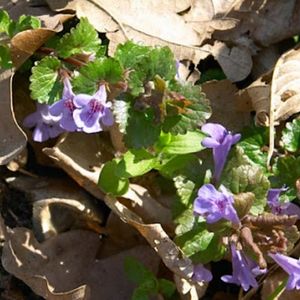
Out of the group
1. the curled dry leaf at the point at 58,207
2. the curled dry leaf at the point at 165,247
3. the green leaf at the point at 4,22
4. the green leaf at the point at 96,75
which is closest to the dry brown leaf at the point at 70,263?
the curled dry leaf at the point at 58,207

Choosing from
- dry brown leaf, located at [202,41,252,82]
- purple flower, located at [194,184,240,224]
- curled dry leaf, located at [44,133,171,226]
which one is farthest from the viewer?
dry brown leaf, located at [202,41,252,82]

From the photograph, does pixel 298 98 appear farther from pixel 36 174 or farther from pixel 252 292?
pixel 36 174

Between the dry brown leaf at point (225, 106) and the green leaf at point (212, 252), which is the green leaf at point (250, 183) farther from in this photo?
the dry brown leaf at point (225, 106)

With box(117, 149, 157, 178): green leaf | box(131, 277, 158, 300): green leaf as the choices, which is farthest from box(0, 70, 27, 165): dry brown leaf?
box(131, 277, 158, 300): green leaf

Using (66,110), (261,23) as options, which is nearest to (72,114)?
(66,110)

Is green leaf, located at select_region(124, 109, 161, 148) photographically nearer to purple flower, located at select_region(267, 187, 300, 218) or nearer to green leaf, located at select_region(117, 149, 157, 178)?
green leaf, located at select_region(117, 149, 157, 178)

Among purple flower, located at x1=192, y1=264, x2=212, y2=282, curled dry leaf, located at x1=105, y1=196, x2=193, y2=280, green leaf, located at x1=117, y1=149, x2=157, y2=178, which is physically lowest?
purple flower, located at x1=192, y1=264, x2=212, y2=282

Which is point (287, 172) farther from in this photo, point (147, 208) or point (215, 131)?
point (147, 208)
